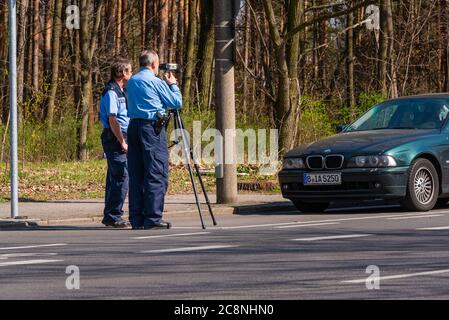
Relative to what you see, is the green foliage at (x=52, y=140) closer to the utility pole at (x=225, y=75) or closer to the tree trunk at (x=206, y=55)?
the tree trunk at (x=206, y=55)

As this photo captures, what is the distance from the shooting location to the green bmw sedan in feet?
54.7

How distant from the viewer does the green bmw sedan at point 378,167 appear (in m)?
16.7

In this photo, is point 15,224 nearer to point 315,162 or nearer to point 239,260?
point 315,162

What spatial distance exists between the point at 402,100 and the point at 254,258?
8.29m

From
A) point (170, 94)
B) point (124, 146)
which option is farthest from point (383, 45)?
point (170, 94)

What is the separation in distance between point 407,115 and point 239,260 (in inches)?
317

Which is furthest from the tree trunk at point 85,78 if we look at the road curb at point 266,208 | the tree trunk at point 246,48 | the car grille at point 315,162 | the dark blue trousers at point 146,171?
the dark blue trousers at point 146,171

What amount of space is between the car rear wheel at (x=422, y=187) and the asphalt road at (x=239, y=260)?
111 centimetres

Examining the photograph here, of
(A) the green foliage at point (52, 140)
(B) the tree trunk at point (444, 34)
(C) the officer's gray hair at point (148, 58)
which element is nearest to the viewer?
(C) the officer's gray hair at point (148, 58)

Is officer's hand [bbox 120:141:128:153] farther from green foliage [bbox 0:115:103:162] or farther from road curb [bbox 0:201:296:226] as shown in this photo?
green foliage [bbox 0:115:103:162]

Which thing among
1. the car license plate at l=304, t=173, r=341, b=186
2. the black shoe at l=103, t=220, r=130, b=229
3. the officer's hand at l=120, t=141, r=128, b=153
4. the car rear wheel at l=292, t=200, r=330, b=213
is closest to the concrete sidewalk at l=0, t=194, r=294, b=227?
the car rear wheel at l=292, t=200, r=330, b=213

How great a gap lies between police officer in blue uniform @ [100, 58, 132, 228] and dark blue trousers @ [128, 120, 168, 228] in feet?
1.73

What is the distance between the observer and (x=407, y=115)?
18.2 m
